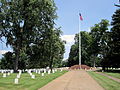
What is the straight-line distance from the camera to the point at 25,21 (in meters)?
46.1

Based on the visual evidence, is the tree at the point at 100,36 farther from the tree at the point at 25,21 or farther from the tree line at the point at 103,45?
the tree at the point at 25,21

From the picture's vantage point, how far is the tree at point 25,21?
44.2 meters

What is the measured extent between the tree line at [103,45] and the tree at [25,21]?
45.4 feet

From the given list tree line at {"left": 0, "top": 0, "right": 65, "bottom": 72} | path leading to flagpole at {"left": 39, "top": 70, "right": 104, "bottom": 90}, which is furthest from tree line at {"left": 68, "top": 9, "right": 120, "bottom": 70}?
path leading to flagpole at {"left": 39, "top": 70, "right": 104, "bottom": 90}

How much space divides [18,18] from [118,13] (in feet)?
71.8

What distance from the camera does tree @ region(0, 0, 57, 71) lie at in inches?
1742

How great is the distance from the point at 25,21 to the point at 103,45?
4495 centimetres

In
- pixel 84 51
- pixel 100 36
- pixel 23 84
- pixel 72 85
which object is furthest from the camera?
pixel 84 51

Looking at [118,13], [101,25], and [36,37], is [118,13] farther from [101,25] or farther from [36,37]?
[101,25]

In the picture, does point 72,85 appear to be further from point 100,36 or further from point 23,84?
point 100,36

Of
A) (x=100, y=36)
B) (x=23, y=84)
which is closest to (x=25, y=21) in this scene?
(x=23, y=84)

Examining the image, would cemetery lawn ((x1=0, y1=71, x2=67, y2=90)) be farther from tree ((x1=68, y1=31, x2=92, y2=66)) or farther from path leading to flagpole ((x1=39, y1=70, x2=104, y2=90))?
tree ((x1=68, y1=31, x2=92, y2=66))

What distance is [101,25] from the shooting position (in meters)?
80.6

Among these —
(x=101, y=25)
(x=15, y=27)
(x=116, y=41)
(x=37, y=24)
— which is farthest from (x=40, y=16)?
(x=101, y=25)
